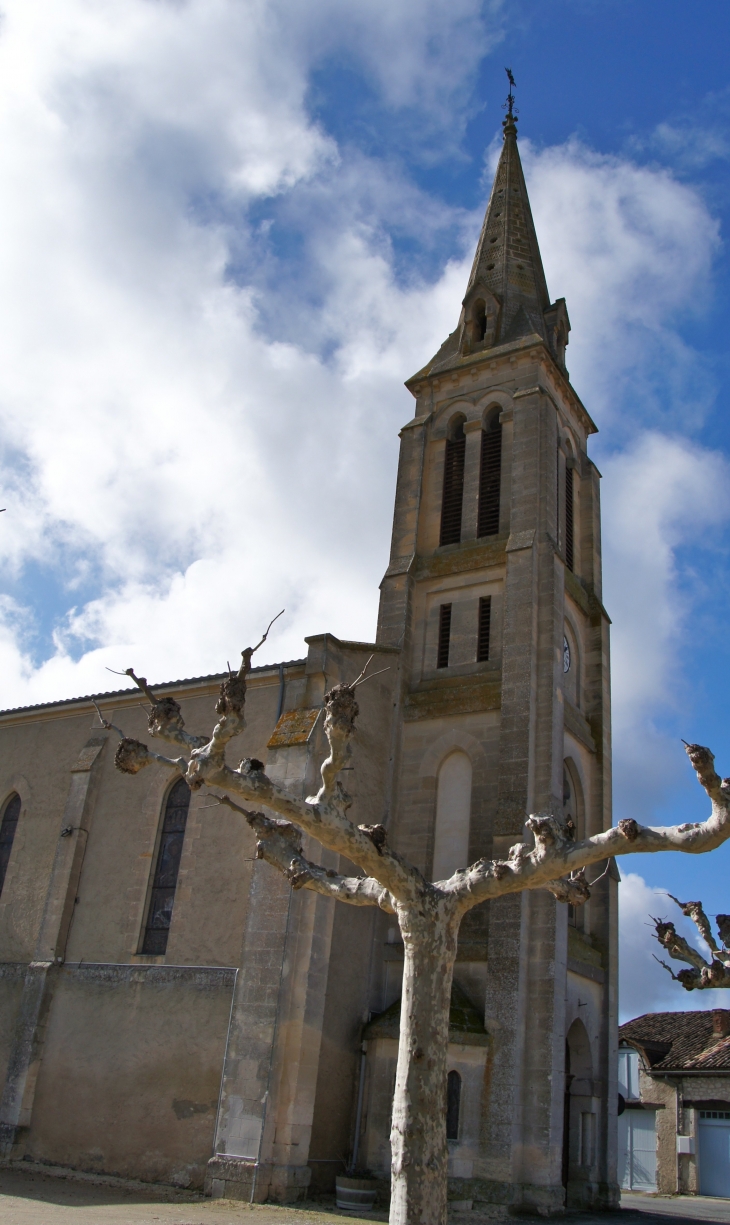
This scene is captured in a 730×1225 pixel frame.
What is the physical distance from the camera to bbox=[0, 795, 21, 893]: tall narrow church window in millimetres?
21097

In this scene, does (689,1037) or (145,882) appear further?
(689,1037)

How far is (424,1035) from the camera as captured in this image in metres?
9.23

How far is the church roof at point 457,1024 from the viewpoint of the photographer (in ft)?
50.4

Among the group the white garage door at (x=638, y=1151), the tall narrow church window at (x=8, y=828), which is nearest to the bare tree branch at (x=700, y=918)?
the tall narrow church window at (x=8, y=828)

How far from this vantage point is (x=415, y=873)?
998 cm

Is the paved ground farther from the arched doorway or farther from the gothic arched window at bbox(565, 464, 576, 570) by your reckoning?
the gothic arched window at bbox(565, 464, 576, 570)

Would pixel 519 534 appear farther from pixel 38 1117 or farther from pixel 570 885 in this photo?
pixel 38 1117

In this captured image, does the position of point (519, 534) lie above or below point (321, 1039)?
above

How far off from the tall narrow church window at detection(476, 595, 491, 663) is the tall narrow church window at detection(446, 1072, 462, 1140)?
787cm

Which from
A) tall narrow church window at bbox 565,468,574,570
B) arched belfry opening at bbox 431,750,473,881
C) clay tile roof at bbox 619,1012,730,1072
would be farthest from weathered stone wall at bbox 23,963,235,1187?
clay tile roof at bbox 619,1012,730,1072

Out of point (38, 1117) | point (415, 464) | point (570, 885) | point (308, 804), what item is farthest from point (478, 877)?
point (415, 464)

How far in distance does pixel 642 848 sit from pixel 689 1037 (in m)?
27.1

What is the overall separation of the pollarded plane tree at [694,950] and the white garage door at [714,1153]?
771 inches

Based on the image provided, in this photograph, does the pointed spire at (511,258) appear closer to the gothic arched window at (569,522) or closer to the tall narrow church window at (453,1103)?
the gothic arched window at (569,522)
